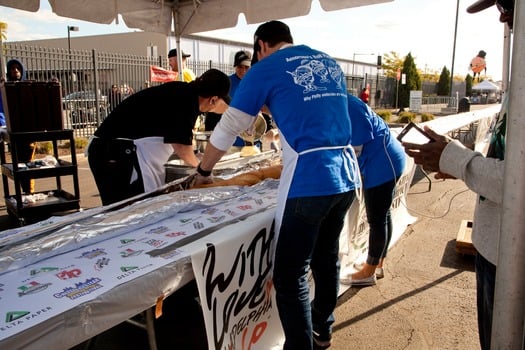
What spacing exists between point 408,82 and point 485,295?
→ 3247 centimetres

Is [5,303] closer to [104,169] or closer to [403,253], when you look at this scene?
[104,169]

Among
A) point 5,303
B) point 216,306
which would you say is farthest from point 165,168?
point 5,303

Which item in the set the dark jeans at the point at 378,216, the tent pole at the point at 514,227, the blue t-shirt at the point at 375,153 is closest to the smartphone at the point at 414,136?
the tent pole at the point at 514,227

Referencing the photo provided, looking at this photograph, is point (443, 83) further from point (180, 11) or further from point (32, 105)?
point (32, 105)

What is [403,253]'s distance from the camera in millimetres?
3668

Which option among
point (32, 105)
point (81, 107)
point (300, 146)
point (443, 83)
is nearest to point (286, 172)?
point (300, 146)

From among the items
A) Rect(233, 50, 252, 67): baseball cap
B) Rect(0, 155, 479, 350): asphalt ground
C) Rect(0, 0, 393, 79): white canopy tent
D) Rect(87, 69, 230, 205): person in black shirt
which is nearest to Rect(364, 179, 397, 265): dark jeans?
Rect(0, 155, 479, 350): asphalt ground

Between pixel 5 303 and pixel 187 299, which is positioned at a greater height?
pixel 5 303

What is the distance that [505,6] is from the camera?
1270 mm

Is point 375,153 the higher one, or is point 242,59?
point 242,59

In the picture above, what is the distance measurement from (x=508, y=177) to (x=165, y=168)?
2.13 meters

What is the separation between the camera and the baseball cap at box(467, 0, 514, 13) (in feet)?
4.12

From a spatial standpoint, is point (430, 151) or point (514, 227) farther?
point (430, 151)

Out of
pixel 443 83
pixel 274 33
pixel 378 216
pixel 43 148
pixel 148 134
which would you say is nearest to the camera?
pixel 274 33
